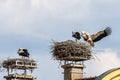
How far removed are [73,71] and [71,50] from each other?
1418mm

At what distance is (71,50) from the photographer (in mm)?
35406

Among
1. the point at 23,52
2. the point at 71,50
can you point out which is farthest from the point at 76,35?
the point at 23,52

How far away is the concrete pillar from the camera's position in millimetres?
34938

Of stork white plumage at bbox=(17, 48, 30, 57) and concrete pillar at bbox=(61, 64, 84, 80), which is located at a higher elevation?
stork white plumage at bbox=(17, 48, 30, 57)

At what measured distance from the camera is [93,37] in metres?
31.7

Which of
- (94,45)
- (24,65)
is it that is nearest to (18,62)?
(24,65)

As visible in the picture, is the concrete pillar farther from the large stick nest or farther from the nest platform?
the nest platform

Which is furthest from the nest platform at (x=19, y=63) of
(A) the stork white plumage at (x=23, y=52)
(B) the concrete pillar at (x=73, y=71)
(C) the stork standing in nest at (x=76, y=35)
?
(C) the stork standing in nest at (x=76, y=35)

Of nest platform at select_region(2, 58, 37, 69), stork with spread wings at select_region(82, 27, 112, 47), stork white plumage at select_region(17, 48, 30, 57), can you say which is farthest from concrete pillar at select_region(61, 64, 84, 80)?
nest platform at select_region(2, 58, 37, 69)

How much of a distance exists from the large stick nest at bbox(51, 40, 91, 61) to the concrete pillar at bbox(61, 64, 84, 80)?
51 cm

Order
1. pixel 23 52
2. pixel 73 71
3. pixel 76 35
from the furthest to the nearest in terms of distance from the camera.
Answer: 1. pixel 23 52
2. pixel 76 35
3. pixel 73 71

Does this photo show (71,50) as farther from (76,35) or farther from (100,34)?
(100,34)

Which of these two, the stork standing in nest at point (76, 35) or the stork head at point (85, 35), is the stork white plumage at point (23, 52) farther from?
the stork head at point (85, 35)

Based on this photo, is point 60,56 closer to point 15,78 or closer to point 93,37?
point 93,37
